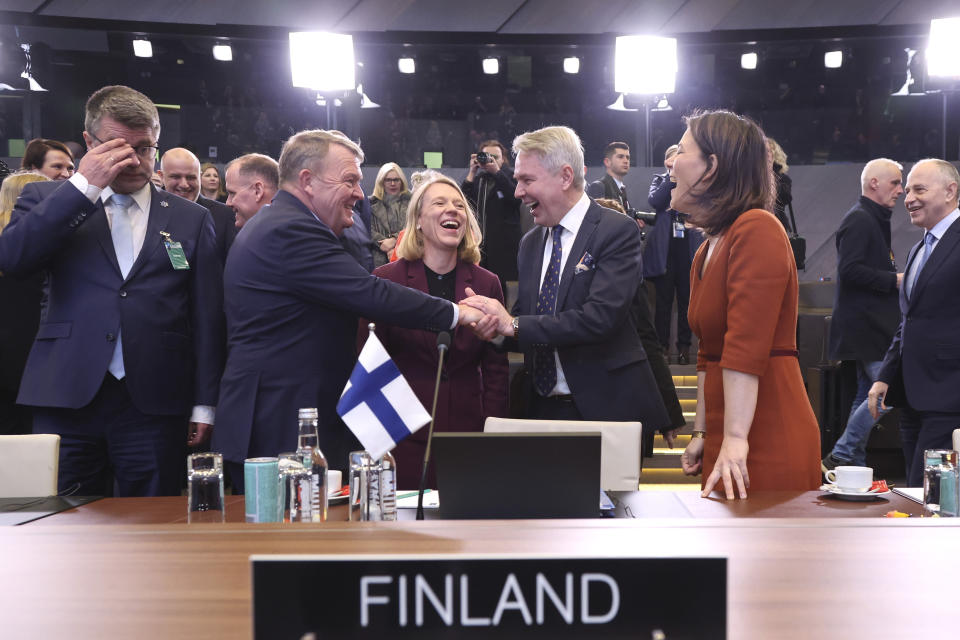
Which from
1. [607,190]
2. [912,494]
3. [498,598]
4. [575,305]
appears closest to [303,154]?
[575,305]

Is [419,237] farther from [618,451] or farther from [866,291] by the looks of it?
[866,291]

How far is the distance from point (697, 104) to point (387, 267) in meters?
8.37

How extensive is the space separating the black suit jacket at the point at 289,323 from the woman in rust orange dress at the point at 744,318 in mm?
924

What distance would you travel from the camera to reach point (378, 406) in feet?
6.39

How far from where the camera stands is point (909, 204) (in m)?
3.84

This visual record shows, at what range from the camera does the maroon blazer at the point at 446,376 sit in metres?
2.86

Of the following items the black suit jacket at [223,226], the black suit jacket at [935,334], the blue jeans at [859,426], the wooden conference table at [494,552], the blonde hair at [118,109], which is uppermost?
the blonde hair at [118,109]

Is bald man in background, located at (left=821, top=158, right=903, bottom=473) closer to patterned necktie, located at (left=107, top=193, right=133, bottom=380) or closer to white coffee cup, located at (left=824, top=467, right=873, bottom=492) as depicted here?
white coffee cup, located at (left=824, top=467, right=873, bottom=492)

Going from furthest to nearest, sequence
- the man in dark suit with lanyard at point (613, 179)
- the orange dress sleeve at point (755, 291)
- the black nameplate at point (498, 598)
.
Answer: the man in dark suit with lanyard at point (613, 179), the orange dress sleeve at point (755, 291), the black nameplate at point (498, 598)

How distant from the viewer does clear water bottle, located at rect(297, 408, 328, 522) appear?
5.93 feet

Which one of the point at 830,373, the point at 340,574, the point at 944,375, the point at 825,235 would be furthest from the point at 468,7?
the point at 340,574

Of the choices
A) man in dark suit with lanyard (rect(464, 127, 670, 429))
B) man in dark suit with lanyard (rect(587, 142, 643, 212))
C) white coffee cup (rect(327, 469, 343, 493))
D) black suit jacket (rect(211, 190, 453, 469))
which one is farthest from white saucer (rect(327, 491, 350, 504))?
man in dark suit with lanyard (rect(587, 142, 643, 212))

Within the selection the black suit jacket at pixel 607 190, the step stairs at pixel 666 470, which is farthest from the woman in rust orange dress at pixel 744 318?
the black suit jacket at pixel 607 190

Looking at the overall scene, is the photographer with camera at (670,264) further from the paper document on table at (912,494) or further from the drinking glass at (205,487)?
the drinking glass at (205,487)
